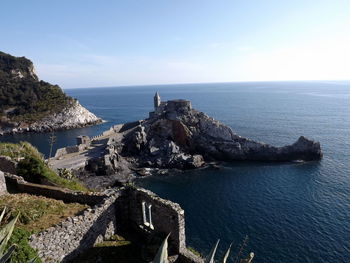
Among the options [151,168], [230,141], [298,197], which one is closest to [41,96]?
[151,168]

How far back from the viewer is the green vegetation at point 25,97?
96562mm

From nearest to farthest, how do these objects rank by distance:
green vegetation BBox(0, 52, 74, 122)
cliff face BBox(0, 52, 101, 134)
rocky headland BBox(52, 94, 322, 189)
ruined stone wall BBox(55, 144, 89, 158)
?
1. rocky headland BBox(52, 94, 322, 189)
2. ruined stone wall BBox(55, 144, 89, 158)
3. cliff face BBox(0, 52, 101, 134)
4. green vegetation BBox(0, 52, 74, 122)

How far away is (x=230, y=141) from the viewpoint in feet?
196

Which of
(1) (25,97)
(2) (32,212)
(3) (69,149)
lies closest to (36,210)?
(2) (32,212)

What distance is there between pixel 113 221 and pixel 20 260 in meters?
6.34

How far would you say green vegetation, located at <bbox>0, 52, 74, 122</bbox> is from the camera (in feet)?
317

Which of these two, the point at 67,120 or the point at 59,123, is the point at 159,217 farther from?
the point at 67,120

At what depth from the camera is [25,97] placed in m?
101

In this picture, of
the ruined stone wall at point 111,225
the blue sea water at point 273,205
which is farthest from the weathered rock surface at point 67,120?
the ruined stone wall at point 111,225

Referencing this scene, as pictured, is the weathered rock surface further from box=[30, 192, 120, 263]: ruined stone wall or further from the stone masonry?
box=[30, 192, 120, 263]: ruined stone wall

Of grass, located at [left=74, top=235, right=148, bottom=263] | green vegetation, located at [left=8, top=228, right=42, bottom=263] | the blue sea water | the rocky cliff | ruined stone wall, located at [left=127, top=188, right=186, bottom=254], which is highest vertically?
green vegetation, located at [left=8, top=228, right=42, bottom=263]

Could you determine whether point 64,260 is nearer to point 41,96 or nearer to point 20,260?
point 20,260

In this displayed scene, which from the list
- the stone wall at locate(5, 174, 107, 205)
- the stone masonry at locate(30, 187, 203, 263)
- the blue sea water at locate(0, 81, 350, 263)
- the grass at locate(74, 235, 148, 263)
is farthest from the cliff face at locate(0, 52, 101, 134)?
the grass at locate(74, 235, 148, 263)

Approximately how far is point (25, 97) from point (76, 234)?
104080 millimetres
